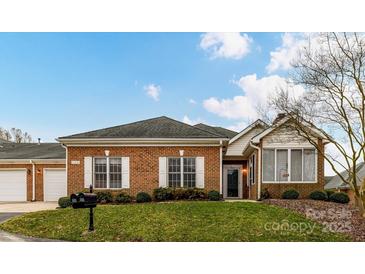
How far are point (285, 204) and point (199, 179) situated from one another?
12.3 ft

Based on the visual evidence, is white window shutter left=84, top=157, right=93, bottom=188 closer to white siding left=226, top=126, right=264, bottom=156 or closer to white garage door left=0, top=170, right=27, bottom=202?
white garage door left=0, top=170, right=27, bottom=202

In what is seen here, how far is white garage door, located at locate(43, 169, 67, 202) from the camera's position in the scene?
15664mm

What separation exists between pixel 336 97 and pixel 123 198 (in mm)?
8414

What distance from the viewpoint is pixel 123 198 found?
13367 mm

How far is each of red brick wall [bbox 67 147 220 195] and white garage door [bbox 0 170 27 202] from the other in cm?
307

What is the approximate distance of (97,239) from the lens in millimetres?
8547

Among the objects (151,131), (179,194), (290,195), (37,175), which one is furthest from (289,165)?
(37,175)

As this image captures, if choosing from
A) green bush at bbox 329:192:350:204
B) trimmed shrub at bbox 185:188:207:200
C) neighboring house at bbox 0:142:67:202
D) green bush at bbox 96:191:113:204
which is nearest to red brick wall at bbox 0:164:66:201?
neighboring house at bbox 0:142:67:202

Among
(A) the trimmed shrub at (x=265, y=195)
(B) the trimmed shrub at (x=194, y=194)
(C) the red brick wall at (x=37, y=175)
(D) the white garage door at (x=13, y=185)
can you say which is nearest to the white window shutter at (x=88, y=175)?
(C) the red brick wall at (x=37, y=175)

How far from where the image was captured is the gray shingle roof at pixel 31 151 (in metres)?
16.2

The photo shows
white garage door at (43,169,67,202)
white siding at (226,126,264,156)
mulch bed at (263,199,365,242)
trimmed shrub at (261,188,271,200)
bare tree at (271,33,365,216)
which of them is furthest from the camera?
white siding at (226,126,264,156)

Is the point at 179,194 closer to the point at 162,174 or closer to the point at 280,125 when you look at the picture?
the point at 162,174
